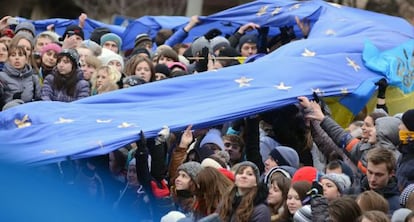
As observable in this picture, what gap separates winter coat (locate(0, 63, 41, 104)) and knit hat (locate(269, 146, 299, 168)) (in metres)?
2.82

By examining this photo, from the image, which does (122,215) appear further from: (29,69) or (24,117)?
(29,69)

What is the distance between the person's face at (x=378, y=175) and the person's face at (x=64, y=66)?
3.70 metres

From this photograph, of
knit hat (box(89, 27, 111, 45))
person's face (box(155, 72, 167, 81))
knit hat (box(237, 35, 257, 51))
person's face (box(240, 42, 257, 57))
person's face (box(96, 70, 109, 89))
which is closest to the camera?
person's face (box(96, 70, 109, 89))

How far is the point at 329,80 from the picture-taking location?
7770mm

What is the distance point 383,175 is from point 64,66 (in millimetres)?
3786

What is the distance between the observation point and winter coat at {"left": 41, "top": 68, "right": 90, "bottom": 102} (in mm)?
8414

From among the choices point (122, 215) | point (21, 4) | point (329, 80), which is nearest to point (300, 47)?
point (329, 80)

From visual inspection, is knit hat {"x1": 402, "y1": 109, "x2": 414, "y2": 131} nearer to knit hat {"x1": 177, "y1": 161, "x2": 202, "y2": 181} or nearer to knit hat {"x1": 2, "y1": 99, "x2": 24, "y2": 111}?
knit hat {"x1": 177, "y1": 161, "x2": 202, "y2": 181}

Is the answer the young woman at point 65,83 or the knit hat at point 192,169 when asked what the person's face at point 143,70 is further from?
the knit hat at point 192,169

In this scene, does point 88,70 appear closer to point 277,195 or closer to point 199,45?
point 199,45

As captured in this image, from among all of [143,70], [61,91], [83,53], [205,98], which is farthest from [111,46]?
[205,98]

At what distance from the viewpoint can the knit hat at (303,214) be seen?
513 centimetres

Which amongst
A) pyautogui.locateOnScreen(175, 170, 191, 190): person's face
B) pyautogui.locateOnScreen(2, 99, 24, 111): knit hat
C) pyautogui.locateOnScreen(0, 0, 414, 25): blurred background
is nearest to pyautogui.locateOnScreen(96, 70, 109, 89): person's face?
pyautogui.locateOnScreen(2, 99, 24, 111): knit hat

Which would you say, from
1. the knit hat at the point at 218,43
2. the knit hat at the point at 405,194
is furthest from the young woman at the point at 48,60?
the knit hat at the point at 405,194
